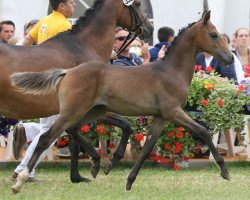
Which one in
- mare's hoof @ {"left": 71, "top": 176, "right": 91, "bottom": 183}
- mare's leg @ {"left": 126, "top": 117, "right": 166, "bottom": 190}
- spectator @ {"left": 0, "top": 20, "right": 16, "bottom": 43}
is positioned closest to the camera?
mare's leg @ {"left": 126, "top": 117, "right": 166, "bottom": 190}

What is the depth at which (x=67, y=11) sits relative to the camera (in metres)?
10.3

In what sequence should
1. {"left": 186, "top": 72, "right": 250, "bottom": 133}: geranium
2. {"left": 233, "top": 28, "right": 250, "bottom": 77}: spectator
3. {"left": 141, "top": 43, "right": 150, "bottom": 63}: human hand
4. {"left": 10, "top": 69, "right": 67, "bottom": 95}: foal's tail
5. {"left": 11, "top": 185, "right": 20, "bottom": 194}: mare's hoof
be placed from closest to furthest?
{"left": 11, "top": 185, "right": 20, "bottom": 194}: mare's hoof
{"left": 10, "top": 69, "right": 67, "bottom": 95}: foal's tail
{"left": 186, "top": 72, "right": 250, "bottom": 133}: geranium
{"left": 141, "top": 43, "right": 150, "bottom": 63}: human hand
{"left": 233, "top": 28, "right": 250, "bottom": 77}: spectator

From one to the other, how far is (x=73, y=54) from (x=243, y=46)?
197 inches

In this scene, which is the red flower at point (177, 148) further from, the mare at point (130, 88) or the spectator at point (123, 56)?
the mare at point (130, 88)

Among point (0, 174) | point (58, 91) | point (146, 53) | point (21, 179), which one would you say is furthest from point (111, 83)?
point (146, 53)

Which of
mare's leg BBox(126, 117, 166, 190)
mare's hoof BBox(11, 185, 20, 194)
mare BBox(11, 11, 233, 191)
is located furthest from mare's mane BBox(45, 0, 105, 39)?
mare's hoof BBox(11, 185, 20, 194)

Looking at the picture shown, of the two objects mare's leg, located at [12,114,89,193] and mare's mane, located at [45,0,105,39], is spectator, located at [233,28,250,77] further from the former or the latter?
mare's leg, located at [12,114,89,193]

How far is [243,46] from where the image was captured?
14.1 metres

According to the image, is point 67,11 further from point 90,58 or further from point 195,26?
point 195,26

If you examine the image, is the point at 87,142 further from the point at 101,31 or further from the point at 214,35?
the point at 214,35

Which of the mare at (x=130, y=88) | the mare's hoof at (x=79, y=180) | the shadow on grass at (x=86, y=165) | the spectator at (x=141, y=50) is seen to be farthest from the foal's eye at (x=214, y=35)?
the spectator at (x=141, y=50)

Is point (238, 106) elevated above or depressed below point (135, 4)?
below

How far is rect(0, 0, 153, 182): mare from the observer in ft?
30.9

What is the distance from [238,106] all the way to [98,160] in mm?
2779
